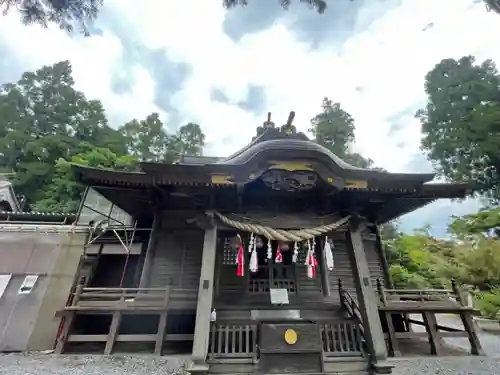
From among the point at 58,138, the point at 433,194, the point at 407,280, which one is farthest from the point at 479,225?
the point at 58,138

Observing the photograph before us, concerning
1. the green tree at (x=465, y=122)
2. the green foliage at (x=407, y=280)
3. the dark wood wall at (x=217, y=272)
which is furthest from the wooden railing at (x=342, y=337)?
the green tree at (x=465, y=122)

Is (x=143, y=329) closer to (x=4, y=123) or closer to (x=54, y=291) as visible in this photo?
(x=54, y=291)

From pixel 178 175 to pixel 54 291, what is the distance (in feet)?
15.9

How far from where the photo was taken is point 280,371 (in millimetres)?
4723

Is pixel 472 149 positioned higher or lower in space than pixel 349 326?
higher

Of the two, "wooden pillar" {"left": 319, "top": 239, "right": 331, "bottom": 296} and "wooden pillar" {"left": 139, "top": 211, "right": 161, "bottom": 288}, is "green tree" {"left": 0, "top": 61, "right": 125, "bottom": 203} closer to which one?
"wooden pillar" {"left": 139, "top": 211, "right": 161, "bottom": 288}

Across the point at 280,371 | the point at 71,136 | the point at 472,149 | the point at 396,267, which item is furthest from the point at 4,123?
the point at 472,149

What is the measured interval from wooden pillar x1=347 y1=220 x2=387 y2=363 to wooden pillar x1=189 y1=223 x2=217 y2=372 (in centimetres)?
275

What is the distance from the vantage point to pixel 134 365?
208 inches

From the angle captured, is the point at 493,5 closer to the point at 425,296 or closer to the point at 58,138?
the point at 425,296

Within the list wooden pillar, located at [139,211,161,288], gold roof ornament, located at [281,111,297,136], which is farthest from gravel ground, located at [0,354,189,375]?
gold roof ornament, located at [281,111,297,136]

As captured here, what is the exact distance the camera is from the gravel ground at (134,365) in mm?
4918

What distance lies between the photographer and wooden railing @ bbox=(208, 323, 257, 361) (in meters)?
4.91

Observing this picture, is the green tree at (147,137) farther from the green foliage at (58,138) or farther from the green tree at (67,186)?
the green tree at (67,186)
